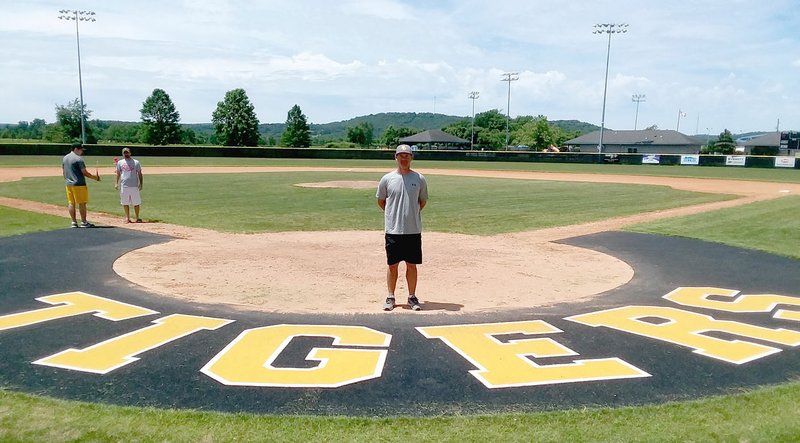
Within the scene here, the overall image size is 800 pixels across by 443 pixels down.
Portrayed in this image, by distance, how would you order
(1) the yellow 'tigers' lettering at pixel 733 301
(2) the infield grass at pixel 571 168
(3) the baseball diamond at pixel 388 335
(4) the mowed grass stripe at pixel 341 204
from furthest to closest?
(2) the infield grass at pixel 571 168 → (4) the mowed grass stripe at pixel 341 204 → (1) the yellow 'tigers' lettering at pixel 733 301 → (3) the baseball diamond at pixel 388 335

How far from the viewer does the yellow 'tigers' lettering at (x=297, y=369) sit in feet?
15.2

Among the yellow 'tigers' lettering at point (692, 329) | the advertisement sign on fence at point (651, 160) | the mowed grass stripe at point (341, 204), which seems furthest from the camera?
the advertisement sign on fence at point (651, 160)

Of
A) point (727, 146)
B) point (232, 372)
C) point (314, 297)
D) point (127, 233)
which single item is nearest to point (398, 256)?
point (314, 297)

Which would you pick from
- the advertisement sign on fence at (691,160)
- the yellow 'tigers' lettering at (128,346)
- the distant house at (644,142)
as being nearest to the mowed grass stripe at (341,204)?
the yellow 'tigers' lettering at (128,346)

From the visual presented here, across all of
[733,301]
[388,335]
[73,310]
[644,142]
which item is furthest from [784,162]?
[644,142]

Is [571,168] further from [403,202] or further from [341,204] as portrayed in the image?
[403,202]

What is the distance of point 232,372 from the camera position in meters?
4.77

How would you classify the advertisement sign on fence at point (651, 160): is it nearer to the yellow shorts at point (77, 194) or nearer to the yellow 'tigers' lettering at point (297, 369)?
the yellow shorts at point (77, 194)

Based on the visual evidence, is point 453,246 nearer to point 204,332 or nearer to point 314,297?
point 314,297

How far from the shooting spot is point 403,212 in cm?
A: 676

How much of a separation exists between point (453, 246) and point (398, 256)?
4.78m

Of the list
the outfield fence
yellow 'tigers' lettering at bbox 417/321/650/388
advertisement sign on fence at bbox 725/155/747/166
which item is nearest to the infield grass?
advertisement sign on fence at bbox 725/155/747/166

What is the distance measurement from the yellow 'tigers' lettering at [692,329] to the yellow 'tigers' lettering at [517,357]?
34.4 inches

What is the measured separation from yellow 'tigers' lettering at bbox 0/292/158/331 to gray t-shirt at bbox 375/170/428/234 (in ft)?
9.98
